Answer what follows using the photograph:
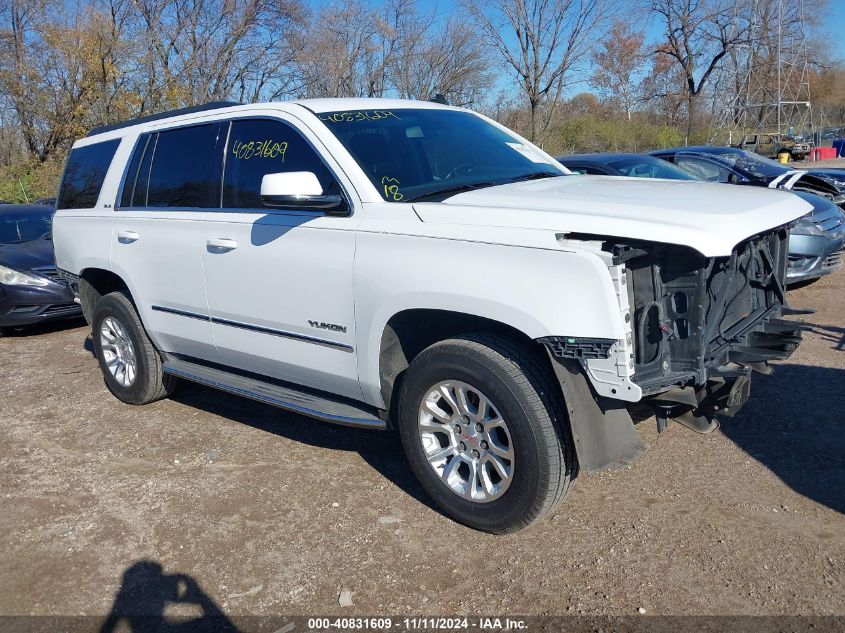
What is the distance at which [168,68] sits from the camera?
29.6 m

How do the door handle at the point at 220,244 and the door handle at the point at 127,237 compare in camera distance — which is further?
the door handle at the point at 127,237

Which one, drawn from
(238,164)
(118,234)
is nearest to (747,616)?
(238,164)

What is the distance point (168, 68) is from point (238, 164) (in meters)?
28.3

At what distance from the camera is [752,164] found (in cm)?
→ 1084

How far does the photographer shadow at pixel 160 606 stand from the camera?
3090mm

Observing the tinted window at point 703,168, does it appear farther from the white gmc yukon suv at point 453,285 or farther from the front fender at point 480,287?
the front fender at point 480,287

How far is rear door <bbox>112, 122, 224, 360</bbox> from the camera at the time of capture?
4.61m

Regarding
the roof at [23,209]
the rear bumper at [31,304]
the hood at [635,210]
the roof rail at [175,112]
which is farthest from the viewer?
the roof at [23,209]

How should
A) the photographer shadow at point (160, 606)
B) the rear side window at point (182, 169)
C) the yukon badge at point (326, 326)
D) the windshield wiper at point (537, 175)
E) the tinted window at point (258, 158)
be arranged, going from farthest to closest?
1. the rear side window at point (182, 169)
2. the windshield wiper at point (537, 175)
3. the tinted window at point (258, 158)
4. the yukon badge at point (326, 326)
5. the photographer shadow at point (160, 606)

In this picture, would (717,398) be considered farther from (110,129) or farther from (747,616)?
(110,129)

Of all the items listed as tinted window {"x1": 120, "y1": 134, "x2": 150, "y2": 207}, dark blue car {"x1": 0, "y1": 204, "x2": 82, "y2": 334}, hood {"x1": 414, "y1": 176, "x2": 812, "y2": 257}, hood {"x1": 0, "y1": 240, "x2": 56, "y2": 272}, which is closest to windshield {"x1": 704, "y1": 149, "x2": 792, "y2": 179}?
hood {"x1": 414, "y1": 176, "x2": 812, "y2": 257}

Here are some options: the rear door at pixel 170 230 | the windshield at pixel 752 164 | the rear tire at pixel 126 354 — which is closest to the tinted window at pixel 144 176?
the rear door at pixel 170 230

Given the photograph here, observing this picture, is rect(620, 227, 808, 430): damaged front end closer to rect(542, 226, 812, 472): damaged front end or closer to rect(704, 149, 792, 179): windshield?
rect(542, 226, 812, 472): damaged front end

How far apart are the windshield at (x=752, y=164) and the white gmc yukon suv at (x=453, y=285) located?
690 centimetres
